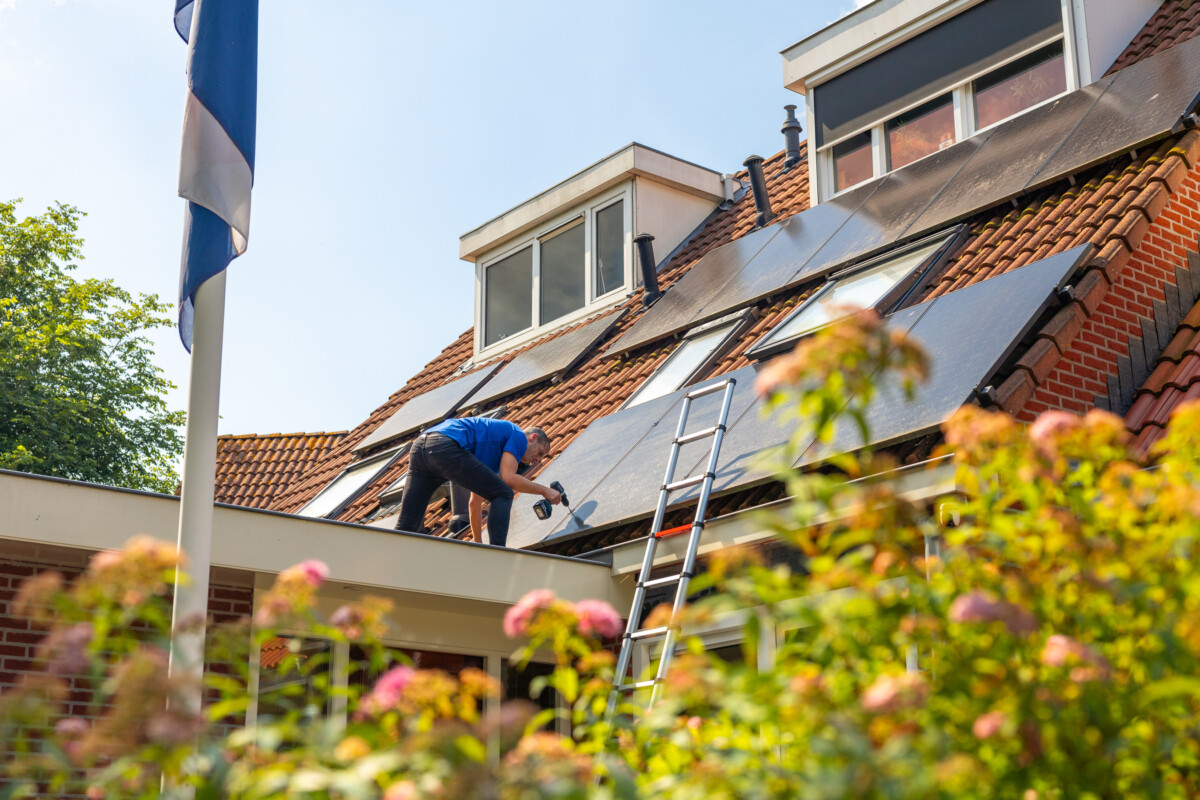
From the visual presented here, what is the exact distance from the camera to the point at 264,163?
235 inches

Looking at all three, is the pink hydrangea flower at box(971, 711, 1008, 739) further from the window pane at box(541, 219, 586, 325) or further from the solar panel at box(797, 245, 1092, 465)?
the window pane at box(541, 219, 586, 325)

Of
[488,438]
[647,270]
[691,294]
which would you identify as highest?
[647,270]

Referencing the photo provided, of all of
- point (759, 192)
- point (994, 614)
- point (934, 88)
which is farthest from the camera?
point (759, 192)

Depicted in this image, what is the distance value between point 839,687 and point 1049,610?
478 mm

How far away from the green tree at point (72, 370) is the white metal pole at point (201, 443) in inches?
881

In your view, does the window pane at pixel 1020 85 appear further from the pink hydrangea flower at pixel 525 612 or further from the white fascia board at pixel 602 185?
the pink hydrangea flower at pixel 525 612

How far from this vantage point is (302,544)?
21.9 feet

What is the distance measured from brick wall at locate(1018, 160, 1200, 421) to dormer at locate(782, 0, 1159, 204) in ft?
6.06

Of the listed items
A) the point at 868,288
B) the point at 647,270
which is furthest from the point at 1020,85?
the point at 647,270

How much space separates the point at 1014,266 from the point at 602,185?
6.40m

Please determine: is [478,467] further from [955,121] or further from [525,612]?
[525,612]

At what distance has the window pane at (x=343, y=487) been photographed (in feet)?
38.7

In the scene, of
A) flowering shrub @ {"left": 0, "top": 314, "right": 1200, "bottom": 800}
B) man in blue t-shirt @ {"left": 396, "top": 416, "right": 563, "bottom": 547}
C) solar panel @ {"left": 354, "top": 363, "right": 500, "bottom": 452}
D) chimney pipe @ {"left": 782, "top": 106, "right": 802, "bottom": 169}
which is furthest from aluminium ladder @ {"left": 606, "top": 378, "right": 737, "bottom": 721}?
chimney pipe @ {"left": 782, "top": 106, "right": 802, "bottom": 169}

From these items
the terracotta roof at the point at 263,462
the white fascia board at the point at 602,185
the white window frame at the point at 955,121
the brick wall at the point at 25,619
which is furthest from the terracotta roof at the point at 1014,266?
the terracotta roof at the point at 263,462
